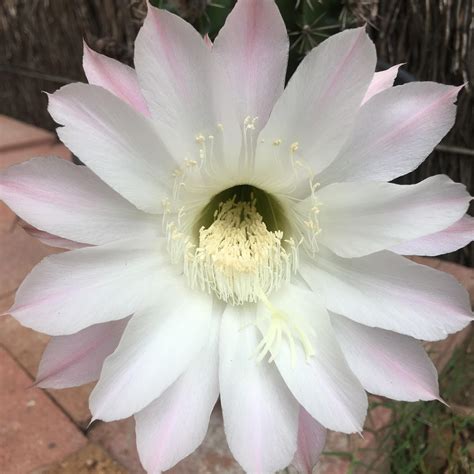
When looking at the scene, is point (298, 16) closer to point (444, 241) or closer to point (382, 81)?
point (382, 81)

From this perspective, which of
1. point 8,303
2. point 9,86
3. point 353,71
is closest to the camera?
point 353,71

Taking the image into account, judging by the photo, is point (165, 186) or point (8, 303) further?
point (8, 303)

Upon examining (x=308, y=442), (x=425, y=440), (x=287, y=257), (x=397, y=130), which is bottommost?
(x=425, y=440)

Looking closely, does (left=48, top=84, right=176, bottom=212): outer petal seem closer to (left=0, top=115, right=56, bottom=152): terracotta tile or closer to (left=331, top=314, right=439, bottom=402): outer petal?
(left=331, top=314, right=439, bottom=402): outer petal

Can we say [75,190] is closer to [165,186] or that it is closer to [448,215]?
[165,186]

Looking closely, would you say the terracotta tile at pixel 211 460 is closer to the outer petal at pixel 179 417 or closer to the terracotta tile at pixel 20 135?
the outer petal at pixel 179 417

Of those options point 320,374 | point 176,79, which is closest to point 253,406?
point 320,374

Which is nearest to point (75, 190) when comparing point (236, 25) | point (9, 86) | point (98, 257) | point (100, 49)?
point (98, 257)
